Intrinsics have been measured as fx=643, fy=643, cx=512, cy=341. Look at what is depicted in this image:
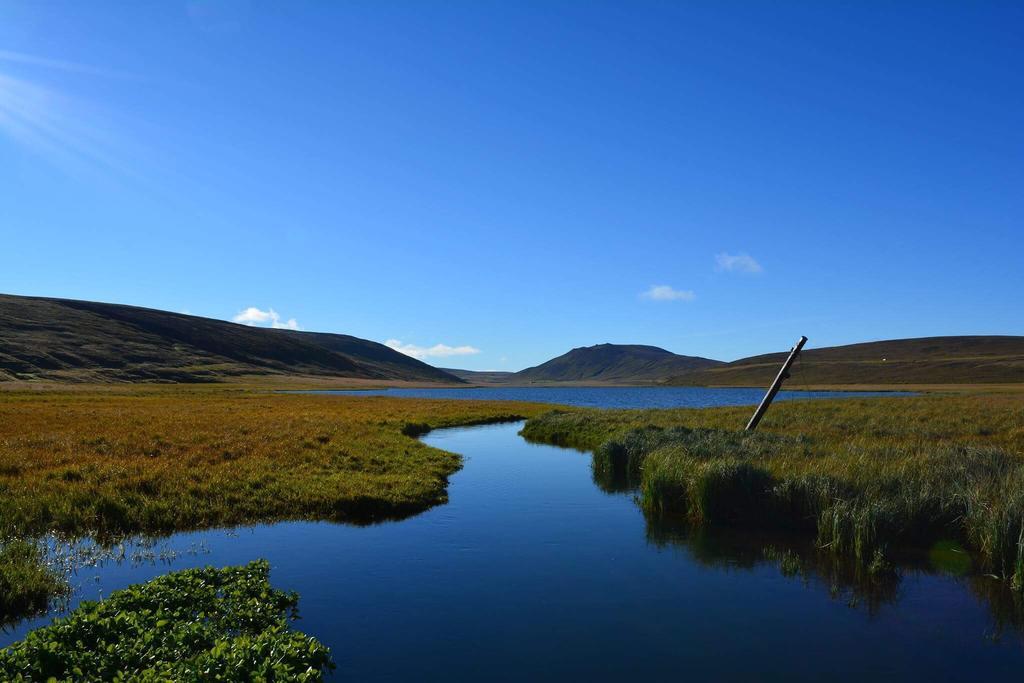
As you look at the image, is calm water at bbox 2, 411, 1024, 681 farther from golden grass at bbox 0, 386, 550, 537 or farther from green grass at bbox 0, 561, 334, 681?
golden grass at bbox 0, 386, 550, 537

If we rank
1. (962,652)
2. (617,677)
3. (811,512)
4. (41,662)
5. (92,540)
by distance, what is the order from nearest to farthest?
(41,662) < (617,677) < (962,652) < (92,540) < (811,512)

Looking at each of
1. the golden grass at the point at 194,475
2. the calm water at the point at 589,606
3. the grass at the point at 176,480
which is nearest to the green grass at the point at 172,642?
the calm water at the point at 589,606

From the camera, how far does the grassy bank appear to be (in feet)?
55.0

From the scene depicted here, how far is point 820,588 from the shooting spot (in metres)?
14.8

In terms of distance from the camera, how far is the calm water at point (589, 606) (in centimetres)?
1101

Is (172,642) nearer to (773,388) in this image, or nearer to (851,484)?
(851,484)

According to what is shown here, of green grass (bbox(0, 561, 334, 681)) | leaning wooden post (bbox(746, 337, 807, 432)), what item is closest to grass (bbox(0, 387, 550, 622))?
green grass (bbox(0, 561, 334, 681))

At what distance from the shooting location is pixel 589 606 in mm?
13727

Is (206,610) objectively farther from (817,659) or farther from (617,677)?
(817,659)

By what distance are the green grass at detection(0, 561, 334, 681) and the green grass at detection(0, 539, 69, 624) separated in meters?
2.60

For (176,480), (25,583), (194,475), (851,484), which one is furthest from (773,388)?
(25,583)

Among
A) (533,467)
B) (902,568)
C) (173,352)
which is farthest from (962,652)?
(173,352)

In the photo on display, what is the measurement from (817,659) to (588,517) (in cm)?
1164

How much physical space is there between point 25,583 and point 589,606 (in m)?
11.5
